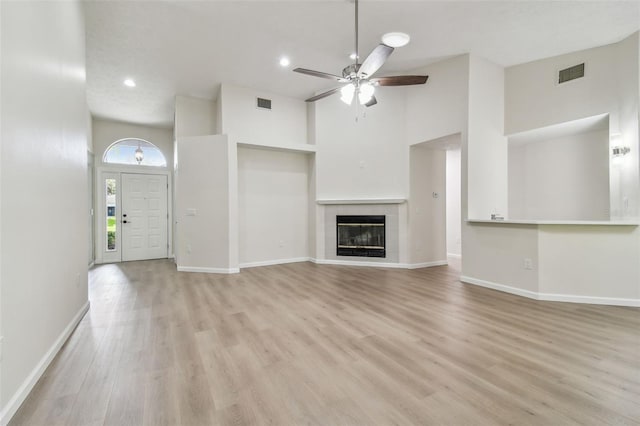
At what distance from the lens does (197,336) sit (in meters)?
2.55

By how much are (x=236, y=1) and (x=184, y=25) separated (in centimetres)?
92

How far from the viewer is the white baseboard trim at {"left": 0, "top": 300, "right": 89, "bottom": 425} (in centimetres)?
149

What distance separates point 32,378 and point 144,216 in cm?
590

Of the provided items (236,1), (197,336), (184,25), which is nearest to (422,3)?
(236,1)

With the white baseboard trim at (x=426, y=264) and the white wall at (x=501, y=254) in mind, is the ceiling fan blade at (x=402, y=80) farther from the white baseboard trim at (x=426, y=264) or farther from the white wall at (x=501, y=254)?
the white baseboard trim at (x=426, y=264)

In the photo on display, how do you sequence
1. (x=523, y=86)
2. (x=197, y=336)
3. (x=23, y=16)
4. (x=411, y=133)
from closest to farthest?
(x=23, y=16) < (x=197, y=336) < (x=523, y=86) < (x=411, y=133)

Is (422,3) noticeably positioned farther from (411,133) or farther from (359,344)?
(359,344)

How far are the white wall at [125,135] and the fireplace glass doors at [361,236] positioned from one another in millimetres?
5070

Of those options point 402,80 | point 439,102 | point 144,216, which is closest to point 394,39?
point 402,80

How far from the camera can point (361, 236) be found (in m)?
5.79

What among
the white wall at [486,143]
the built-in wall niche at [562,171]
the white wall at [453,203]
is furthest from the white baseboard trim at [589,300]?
the white wall at [453,203]

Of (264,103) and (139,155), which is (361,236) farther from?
(139,155)

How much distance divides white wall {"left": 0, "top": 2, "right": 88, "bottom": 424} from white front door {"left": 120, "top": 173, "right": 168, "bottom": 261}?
14.4ft

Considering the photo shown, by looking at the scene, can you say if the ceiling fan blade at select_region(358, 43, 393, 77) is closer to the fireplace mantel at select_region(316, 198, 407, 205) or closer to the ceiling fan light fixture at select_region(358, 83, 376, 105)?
the ceiling fan light fixture at select_region(358, 83, 376, 105)
